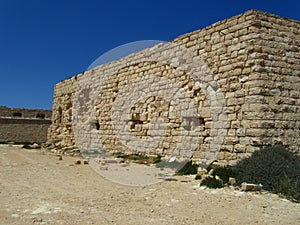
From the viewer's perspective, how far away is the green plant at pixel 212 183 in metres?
5.49

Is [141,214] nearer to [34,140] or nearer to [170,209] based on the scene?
[170,209]

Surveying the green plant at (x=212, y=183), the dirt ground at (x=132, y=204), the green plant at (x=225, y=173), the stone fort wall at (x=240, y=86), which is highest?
the stone fort wall at (x=240, y=86)

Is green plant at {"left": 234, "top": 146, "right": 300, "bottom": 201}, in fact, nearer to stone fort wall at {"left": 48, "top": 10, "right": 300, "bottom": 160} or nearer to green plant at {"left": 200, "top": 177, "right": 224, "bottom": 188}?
green plant at {"left": 200, "top": 177, "right": 224, "bottom": 188}

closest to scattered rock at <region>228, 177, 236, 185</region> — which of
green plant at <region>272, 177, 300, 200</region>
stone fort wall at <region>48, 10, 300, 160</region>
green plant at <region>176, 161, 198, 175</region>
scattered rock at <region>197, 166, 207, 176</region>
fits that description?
green plant at <region>272, 177, 300, 200</region>

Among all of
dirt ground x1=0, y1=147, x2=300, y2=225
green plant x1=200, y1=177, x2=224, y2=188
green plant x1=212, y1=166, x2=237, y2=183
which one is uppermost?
green plant x1=212, y1=166, x2=237, y2=183

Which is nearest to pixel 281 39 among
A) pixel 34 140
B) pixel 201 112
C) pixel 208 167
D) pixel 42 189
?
pixel 201 112

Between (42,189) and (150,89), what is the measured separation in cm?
547

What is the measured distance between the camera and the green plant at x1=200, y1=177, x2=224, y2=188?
216 inches

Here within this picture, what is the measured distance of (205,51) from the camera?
8109 millimetres

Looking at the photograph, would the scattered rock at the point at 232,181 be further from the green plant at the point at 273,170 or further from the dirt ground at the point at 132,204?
the dirt ground at the point at 132,204

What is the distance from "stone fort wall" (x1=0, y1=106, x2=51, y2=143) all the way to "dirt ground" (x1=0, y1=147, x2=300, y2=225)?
18.9m

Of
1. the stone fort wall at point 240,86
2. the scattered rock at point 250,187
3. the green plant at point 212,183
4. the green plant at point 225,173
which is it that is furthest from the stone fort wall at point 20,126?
the scattered rock at point 250,187

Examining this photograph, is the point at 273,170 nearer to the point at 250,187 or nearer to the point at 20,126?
the point at 250,187

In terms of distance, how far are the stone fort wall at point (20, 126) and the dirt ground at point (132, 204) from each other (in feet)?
61.9
